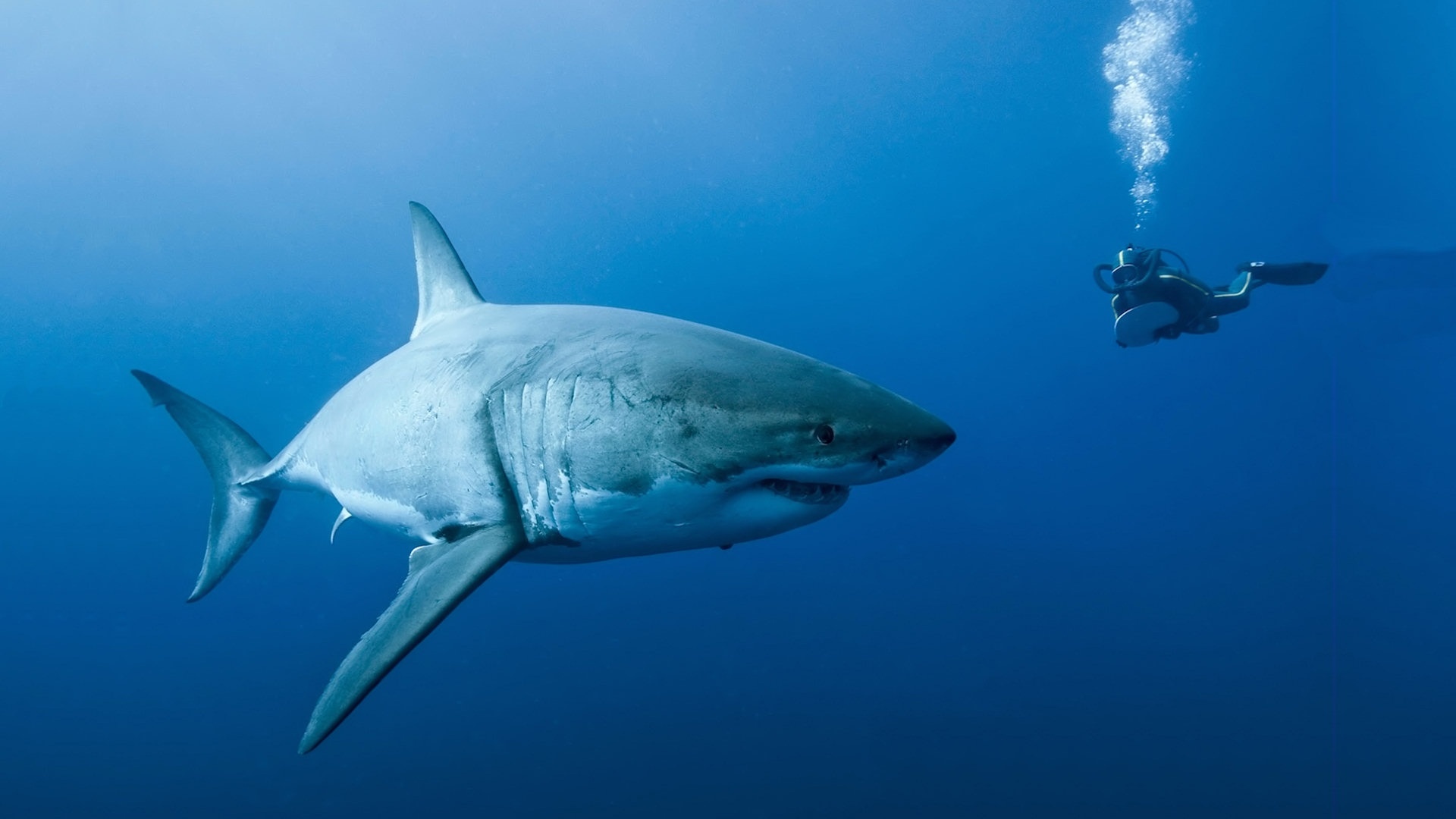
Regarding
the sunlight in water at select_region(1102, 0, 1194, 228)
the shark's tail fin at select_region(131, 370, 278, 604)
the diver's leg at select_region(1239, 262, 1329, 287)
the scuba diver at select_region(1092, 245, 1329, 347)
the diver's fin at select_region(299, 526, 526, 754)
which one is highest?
the sunlight in water at select_region(1102, 0, 1194, 228)

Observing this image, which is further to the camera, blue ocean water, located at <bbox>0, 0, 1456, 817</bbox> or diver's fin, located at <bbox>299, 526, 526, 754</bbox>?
blue ocean water, located at <bbox>0, 0, 1456, 817</bbox>

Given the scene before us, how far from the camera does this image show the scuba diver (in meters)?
10.1

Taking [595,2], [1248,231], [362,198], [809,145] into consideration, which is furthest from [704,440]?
[362,198]

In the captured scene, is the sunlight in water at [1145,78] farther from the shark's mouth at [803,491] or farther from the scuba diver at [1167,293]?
the shark's mouth at [803,491]

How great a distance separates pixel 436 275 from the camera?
3799mm

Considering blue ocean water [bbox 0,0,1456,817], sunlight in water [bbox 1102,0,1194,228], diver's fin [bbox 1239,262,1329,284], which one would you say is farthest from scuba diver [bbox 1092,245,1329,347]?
sunlight in water [bbox 1102,0,1194,228]

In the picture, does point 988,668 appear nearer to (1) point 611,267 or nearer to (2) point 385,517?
(2) point 385,517

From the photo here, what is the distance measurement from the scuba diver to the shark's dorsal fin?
990 cm

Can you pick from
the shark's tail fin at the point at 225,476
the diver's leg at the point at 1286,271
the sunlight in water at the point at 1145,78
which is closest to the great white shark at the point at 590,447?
the shark's tail fin at the point at 225,476

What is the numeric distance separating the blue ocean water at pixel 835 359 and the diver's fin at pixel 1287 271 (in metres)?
8.37

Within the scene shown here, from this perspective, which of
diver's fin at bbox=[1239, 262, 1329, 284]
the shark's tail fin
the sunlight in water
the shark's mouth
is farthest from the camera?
the sunlight in water

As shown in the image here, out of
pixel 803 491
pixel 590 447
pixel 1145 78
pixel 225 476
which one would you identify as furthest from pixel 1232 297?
pixel 1145 78

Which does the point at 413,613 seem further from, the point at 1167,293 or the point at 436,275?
the point at 1167,293

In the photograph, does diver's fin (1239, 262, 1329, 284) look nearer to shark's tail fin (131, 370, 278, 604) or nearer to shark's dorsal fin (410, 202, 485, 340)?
shark's dorsal fin (410, 202, 485, 340)
